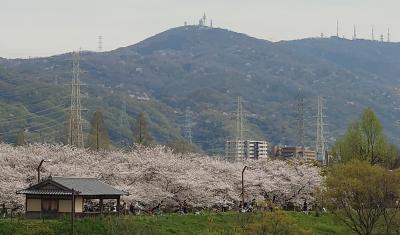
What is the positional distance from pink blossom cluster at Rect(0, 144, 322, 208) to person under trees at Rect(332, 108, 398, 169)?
32.1 ft

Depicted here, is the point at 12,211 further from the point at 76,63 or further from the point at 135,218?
the point at 76,63

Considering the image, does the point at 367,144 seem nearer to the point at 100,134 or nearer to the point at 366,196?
the point at 366,196

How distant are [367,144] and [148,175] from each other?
2732cm

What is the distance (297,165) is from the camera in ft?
259

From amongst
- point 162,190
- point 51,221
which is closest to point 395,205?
point 162,190

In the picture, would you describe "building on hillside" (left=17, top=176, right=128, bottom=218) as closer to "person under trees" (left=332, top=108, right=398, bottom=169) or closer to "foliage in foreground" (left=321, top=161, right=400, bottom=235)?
"foliage in foreground" (left=321, top=161, right=400, bottom=235)

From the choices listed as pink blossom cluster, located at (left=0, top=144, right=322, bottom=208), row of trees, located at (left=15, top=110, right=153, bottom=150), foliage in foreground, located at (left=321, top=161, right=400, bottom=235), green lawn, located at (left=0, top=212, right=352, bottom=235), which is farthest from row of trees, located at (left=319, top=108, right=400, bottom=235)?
row of trees, located at (left=15, top=110, right=153, bottom=150)

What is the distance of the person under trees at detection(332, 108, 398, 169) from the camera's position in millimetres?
78062

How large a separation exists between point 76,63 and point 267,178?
92.6 feet

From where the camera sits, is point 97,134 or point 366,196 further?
point 97,134

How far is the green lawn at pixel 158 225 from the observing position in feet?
149

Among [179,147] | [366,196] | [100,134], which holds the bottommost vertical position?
[366,196]

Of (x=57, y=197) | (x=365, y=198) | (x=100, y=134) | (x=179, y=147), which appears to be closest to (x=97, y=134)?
(x=100, y=134)

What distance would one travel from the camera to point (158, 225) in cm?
5109
